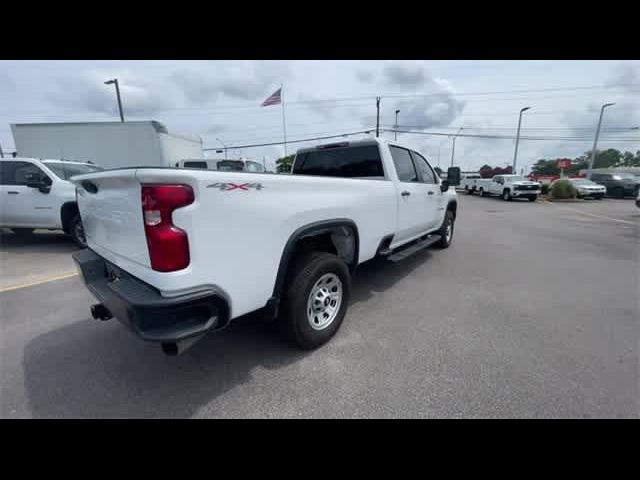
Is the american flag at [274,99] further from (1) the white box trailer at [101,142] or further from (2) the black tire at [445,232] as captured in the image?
(2) the black tire at [445,232]

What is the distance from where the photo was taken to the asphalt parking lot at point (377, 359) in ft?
6.81

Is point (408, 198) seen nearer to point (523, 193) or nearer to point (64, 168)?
point (64, 168)

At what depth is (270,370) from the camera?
2463mm

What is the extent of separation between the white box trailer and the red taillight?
45.1 ft

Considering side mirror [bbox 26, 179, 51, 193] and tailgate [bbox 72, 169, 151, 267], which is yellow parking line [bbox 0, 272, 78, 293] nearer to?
side mirror [bbox 26, 179, 51, 193]

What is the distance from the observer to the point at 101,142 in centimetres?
1378

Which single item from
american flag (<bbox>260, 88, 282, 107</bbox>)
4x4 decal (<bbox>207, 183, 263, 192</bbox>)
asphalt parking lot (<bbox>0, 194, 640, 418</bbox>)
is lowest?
asphalt parking lot (<bbox>0, 194, 640, 418</bbox>)

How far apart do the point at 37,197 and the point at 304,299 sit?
676 centimetres

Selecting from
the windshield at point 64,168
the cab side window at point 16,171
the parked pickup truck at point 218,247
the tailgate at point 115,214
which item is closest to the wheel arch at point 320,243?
the parked pickup truck at point 218,247

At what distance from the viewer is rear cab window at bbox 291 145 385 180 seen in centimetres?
386

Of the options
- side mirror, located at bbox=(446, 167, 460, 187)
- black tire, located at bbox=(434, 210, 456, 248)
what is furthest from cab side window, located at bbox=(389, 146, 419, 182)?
black tire, located at bbox=(434, 210, 456, 248)
